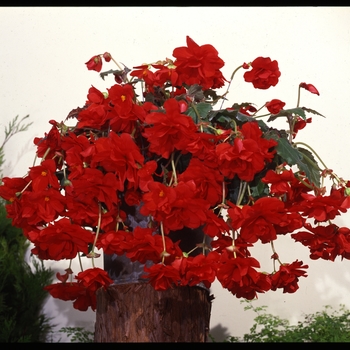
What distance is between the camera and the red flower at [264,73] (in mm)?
1168

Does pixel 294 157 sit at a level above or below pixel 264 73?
below

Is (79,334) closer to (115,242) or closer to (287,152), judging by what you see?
(115,242)

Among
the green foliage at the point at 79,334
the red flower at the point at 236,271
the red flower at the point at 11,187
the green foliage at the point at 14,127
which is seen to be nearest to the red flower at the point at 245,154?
the red flower at the point at 236,271

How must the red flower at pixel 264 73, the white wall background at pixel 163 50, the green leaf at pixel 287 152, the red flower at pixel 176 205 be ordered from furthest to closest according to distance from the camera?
the white wall background at pixel 163 50
the red flower at pixel 264 73
the green leaf at pixel 287 152
the red flower at pixel 176 205

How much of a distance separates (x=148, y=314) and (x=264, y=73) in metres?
0.48

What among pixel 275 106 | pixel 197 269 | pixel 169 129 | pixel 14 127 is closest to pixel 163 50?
pixel 14 127

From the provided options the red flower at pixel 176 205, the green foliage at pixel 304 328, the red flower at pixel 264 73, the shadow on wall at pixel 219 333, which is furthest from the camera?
the shadow on wall at pixel 219 333

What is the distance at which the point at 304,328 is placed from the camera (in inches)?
60.3

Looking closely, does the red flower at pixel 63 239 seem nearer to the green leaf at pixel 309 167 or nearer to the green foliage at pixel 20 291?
the green leaf at pixel 309 167
